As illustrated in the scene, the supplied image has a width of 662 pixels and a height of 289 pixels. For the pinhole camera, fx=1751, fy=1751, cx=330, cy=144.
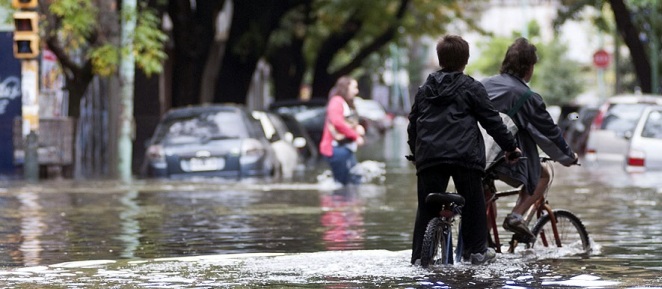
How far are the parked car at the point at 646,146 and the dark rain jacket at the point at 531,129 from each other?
1391 centimetres

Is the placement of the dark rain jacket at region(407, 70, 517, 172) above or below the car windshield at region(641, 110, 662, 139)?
below

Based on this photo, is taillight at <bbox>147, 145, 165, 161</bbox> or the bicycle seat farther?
taillight at <bbox>147, 145, 165, 161</bbox>

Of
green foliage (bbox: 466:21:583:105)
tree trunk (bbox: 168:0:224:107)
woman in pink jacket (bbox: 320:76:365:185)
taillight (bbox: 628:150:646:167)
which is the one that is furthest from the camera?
green foliage (bbox: 466:21:583:105)

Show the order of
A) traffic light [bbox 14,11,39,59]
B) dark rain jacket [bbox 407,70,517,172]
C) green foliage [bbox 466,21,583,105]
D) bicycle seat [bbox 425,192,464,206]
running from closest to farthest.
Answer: bicycle seat [bbox 425,192,464,206], dark rain jacket [bbox 407,70,517,172], traffic light [bbox 14,11,39,59], green foliage [bbox 466,21,583,105]

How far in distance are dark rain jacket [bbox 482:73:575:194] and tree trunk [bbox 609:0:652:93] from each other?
27.1 metres

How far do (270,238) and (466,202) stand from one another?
395 centimetres

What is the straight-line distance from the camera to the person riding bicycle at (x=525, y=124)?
11.3 metres

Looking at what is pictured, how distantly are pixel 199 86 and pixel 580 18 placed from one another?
32.8ft

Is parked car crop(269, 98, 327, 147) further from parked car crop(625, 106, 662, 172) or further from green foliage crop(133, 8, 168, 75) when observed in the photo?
parked car crop(625, 106, 662, 172)

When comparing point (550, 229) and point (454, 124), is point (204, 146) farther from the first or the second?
point (454, 124)

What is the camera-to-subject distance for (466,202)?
34.9 feet

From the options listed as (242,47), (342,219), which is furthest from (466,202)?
(242,47)

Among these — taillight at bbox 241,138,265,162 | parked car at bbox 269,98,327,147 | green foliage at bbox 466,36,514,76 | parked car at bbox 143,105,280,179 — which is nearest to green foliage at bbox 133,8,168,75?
parked car at bbox 143,105,280,179

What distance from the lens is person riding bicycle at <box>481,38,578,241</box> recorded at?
11.3 m
